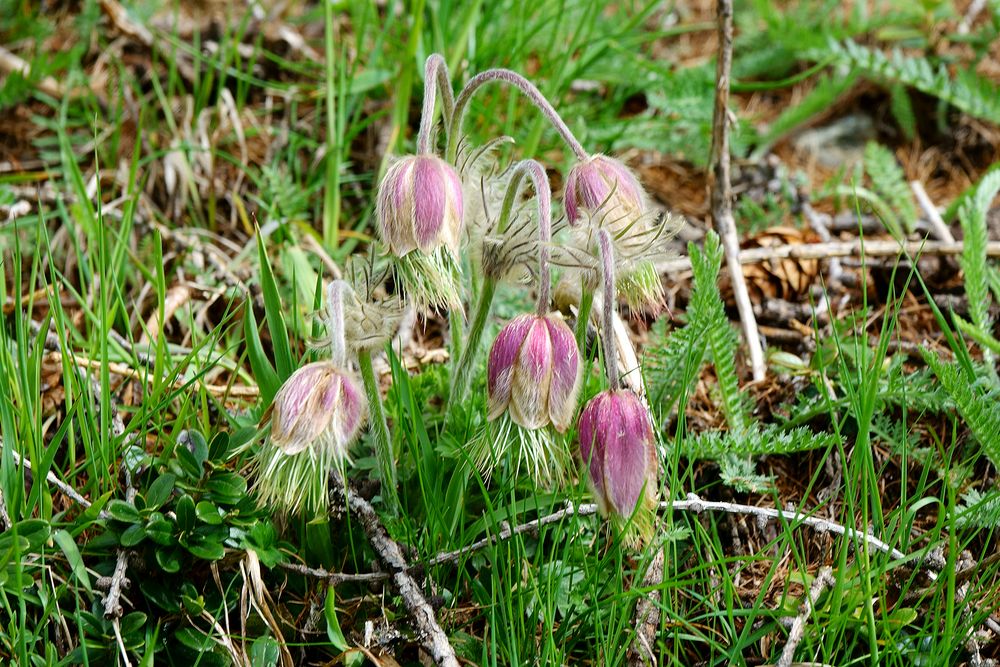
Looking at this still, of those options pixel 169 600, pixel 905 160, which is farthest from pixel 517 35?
pixel 169 600

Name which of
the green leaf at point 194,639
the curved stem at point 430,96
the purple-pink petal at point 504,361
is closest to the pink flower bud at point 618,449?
the purple-pink petal at point 504,361

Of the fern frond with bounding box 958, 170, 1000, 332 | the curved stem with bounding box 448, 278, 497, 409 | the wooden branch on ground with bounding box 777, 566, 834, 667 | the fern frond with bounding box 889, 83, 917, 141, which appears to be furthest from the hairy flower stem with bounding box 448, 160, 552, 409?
the fern frond with bounding box 889, 83, 917, 141

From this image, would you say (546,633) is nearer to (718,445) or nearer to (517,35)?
(718,445)

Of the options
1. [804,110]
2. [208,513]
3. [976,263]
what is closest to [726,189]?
[976,263]

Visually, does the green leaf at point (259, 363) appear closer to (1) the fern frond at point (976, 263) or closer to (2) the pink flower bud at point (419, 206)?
(2) the pink flower bud at point (419, 206)

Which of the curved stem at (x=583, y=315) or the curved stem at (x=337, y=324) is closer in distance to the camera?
the curved stem at (x=337, y=324)

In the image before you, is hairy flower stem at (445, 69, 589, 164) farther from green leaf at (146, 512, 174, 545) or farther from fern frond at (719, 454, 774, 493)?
green leaf at (146, 512, 174, 545)
